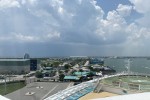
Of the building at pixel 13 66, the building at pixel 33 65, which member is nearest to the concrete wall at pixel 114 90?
the building at pixel 13 66

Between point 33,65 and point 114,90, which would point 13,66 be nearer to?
point 33,65

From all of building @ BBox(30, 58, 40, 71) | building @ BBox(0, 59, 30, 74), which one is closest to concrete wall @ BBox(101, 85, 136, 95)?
building @ BBox(0, 59, 30, 74)

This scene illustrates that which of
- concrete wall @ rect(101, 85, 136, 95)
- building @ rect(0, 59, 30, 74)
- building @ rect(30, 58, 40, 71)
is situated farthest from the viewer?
building @ rect(30, 58, 40, 71)

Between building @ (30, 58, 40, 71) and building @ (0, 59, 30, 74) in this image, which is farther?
building @ (30, 58, 40, 71)

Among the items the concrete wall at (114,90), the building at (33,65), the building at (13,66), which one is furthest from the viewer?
the building at (33,65)

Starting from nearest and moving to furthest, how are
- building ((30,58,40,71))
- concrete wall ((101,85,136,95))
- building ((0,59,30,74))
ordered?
concrete wall ((101,85,136,95)) → building ((0,59,30,74)) → building ((30,58,40,71))

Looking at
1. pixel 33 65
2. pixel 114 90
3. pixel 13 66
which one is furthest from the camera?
pixel 33 65

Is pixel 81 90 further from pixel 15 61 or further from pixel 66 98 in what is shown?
pixel 15 61

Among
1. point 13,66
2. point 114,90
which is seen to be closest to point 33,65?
point 13,66

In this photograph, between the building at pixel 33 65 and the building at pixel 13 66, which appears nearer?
the building at pixel 13 66

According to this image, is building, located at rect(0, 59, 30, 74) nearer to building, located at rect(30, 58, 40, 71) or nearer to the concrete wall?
building, located at rect(30, 58, 40, 71)

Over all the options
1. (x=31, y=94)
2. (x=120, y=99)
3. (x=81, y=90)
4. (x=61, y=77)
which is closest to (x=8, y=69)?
(x=61, y=77)

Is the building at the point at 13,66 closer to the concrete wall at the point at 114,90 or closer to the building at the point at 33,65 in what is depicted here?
the building at the point at 33,65
